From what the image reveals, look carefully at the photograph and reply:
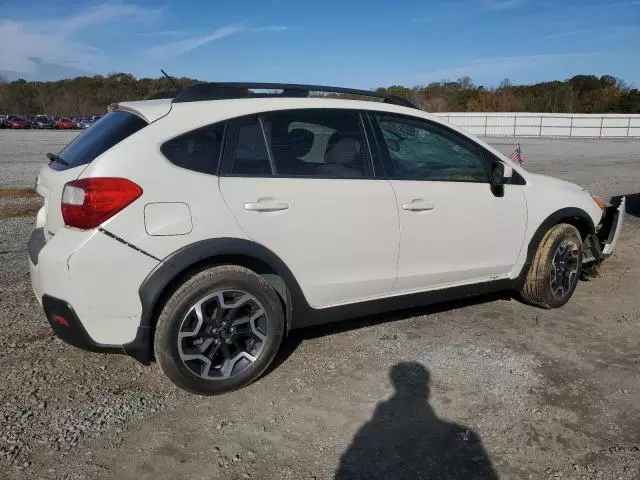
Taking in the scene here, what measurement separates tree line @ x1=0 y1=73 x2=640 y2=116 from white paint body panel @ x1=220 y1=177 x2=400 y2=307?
170 feet

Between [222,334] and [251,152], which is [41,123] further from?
[222,334]

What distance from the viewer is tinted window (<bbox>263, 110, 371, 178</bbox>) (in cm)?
346

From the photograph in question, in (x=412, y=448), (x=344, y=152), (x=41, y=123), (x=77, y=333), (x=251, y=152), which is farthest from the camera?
(x=41, y=123)

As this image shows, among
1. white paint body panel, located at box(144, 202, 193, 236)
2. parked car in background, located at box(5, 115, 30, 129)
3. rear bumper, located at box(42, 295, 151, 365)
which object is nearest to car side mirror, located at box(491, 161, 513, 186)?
white paint body panel, located at box(144, 202, 193, 236)

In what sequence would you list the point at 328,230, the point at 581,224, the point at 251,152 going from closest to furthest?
1. the point at 251,152
2. the point at 328,230
3. the point at 581,224

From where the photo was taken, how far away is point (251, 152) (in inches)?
132

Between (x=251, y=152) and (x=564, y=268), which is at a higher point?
(x=251, y=152)

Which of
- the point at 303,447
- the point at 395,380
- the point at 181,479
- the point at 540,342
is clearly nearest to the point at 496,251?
the point at 540,342

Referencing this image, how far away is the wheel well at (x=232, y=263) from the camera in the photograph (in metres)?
3.10

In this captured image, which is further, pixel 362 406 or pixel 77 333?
pixel 362 406

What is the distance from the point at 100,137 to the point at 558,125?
48513 millimetres

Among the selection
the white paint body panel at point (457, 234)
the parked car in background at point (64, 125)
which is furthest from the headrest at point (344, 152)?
the parked car in background at point (64, 125)

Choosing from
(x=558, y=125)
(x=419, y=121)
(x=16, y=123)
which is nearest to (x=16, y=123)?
(x=16, y=123)

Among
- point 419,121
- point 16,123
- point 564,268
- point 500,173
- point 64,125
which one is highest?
point 419,121
